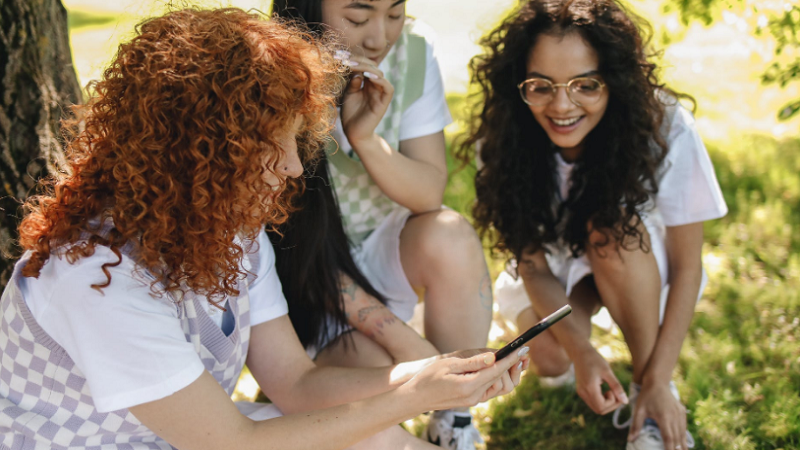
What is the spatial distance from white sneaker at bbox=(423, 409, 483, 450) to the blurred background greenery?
9.6 inches

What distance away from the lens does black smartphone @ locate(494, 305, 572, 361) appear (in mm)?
1644

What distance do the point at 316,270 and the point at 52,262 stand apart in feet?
2.94

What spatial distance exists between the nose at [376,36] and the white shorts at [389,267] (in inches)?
22.0

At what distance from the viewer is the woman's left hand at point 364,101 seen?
6.82ft

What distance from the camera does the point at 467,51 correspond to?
23.7 feet

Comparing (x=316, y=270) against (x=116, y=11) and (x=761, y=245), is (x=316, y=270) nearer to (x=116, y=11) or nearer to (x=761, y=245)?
(x=761, y=245)

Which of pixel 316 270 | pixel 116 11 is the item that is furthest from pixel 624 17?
pixel 116 11

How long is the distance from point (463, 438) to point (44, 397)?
45.1 inches

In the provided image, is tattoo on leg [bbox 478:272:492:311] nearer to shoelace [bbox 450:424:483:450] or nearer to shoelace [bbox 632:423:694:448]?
shoelace [bbox 450:424:483:450]

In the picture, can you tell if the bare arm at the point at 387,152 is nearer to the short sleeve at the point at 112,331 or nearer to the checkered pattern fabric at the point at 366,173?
the checkered pattern fabric at the point at 366,173

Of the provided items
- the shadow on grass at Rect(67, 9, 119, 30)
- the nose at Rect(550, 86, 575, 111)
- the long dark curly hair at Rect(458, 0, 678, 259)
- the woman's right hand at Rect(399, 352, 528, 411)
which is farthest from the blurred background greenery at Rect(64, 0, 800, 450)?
the shadow on grass at Rect(67, 9, 119, 30)

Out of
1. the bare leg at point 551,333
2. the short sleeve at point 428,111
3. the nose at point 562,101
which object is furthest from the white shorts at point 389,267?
the nose at point 562,101

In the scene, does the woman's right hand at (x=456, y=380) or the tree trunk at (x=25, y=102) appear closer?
the woman's right hand at (x=456, y=380)

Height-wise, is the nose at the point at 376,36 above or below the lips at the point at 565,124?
above
